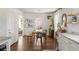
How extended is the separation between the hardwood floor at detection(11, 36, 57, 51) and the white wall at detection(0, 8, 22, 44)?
3.4 inches

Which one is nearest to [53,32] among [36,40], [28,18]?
[36,40]

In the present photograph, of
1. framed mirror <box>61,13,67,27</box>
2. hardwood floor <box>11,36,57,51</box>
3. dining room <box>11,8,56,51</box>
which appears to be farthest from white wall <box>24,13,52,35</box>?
framed mirror <box>61,13,67,27</box>

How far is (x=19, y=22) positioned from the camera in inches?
75.2

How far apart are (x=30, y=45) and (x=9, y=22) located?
478 mm

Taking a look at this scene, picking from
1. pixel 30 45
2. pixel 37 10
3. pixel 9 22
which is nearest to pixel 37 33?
pixel 30 45

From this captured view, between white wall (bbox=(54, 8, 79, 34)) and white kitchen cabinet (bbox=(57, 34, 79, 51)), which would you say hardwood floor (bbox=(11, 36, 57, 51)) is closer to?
white kitchen cabinet (bbox=(57, 34, 79, 51))

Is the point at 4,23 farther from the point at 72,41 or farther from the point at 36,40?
the point at 72,41

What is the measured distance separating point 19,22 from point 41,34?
39 cm

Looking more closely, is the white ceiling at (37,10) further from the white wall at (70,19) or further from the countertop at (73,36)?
the countertop at (73,36)

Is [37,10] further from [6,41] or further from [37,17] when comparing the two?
[6,41]

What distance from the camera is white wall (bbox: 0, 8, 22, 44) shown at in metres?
1.88

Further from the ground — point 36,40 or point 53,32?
point 53,32

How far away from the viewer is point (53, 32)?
1962 millimetres
